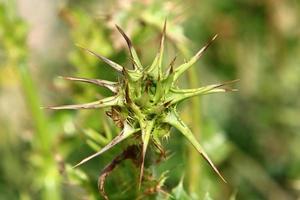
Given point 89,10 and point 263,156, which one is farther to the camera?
point 89,10

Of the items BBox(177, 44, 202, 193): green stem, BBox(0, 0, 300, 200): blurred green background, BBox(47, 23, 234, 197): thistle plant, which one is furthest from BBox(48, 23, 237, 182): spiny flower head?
BBox(177, 44, 202, 193): green stem

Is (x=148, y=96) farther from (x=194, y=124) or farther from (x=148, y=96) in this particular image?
(x=194, y=124)

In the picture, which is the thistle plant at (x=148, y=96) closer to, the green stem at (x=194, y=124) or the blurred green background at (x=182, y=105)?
the blurred green background at (x=182, y=105)

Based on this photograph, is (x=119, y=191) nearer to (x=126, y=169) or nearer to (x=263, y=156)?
(x=126, y=169)

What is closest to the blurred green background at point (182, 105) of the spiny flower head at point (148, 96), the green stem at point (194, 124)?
the green stem at point (194, 124)

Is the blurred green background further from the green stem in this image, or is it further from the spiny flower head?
the spiny flower head

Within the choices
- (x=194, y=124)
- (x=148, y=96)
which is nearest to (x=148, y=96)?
(x=148, y=96)

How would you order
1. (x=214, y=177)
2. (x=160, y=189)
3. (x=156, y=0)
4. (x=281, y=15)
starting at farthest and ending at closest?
(x=281, y=15) < (x=214, y=177) < (x=156, y=0) < (x=160, y=189)

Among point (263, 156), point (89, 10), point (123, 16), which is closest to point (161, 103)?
point (123, 16)
